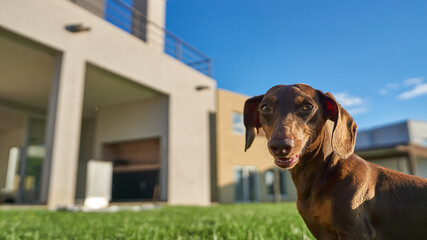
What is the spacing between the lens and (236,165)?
19891mm

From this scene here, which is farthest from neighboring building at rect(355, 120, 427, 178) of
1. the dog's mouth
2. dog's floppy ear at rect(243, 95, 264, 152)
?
the dog's mouth

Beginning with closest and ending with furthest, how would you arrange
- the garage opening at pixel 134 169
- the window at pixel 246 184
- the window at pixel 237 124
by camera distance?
1. the garage opening at pixel 134 169
2. the window at pixel 246 184
3. the window at pixel 237 124

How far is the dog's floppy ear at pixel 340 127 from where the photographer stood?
5.49ft

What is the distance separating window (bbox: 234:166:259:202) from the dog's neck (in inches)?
716

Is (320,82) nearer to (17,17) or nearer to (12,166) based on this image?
(17,17)

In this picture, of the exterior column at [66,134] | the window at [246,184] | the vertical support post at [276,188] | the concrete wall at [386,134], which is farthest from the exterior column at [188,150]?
the concrete wall at [386,134]

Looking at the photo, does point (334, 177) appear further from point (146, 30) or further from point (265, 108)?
point (146, 30)

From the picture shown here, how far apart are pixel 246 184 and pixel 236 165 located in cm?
146

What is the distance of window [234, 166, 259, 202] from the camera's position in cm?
1984

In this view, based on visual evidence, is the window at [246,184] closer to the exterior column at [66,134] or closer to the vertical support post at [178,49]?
the vertical support post at [178,49]

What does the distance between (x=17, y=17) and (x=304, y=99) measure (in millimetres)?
10107

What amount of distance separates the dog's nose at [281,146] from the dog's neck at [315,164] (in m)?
0.25

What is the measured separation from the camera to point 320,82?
2109 mm

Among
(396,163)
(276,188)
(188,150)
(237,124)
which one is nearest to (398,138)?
(396,163)
